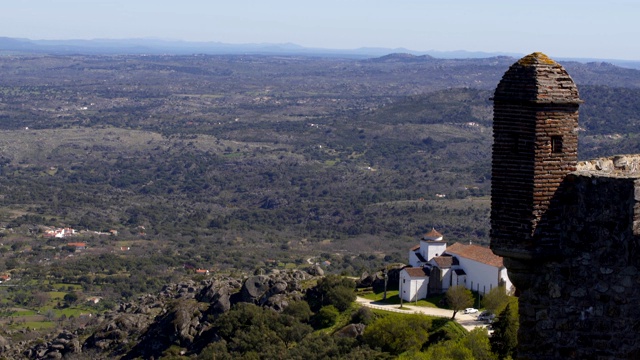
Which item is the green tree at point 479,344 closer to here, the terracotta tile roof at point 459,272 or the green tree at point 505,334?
the green tree at point 505,334

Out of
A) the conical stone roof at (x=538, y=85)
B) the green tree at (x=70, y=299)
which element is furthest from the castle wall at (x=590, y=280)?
the green tree at (x=70, y=299)

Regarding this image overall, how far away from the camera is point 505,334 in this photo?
3322 cm

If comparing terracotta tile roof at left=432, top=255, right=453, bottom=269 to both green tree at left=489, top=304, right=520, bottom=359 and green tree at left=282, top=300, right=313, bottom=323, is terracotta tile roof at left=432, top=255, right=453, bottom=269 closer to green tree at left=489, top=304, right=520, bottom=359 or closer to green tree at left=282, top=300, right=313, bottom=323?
green tree at left=282, top=300, right=313, bottom=323

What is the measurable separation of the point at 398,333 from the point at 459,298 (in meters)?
3.65

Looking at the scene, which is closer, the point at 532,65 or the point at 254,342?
the point at 532,65

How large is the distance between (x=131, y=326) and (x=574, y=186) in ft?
174

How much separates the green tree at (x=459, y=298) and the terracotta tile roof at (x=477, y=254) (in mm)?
1693

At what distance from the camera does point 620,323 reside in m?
9.46

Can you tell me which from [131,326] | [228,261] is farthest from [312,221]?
[131,326]

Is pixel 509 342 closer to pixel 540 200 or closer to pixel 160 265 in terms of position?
pixel 540 200

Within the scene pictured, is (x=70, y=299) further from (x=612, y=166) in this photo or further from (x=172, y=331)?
(x=612, y=166)

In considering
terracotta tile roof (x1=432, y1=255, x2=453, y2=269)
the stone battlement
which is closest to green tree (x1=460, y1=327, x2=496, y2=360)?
terracotta tile roof (x1=432, y1=255, x2=453, y2=269)

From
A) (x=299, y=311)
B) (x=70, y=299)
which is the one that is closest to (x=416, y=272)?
(x=299, y=311)

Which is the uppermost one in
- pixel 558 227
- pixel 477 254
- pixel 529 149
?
pixel 529 149
